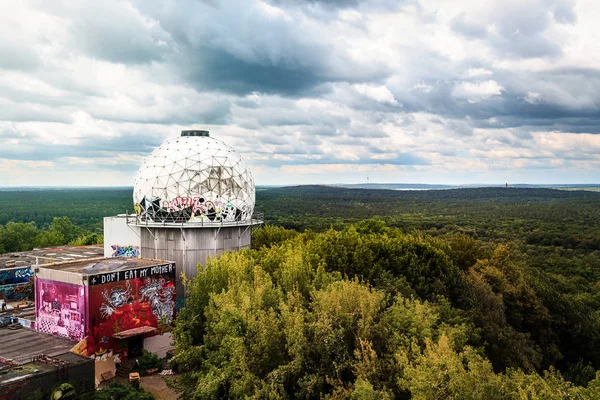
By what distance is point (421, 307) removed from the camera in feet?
73.0

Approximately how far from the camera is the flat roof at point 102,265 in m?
31.9

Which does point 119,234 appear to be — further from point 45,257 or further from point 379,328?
point 379,328

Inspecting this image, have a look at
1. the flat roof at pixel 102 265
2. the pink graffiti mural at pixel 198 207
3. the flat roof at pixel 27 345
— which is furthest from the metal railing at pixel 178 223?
the flat roof at pixel 27 345

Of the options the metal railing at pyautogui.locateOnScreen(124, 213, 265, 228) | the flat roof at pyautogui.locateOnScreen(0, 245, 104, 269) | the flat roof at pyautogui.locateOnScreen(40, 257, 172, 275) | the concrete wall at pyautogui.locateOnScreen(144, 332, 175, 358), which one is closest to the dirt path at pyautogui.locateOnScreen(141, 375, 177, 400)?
the concrete wall at pyautogui.locateOnScreen(144, 332, 175, 358)

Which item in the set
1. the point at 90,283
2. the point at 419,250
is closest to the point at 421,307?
the point at 419,250

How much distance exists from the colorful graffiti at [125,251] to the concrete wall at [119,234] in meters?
0.08

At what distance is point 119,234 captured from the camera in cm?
4072

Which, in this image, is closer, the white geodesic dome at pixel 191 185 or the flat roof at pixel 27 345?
the flat roof at pixel 27 345

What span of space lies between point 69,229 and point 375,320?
232ft

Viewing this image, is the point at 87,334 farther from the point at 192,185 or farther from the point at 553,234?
the point at 553,234

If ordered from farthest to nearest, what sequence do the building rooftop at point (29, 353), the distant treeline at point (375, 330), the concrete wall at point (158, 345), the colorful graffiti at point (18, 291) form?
the colorful graffiti at point (18, 291) → the concrete wall at point (158, 345) → the building rooftop at point (29, 353) → the distant treeline at point (375, 330)

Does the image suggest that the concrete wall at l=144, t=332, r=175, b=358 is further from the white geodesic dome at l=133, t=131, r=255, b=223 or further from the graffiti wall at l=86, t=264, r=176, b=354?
the white geodesic dome at l=133, t=131, r=255, b=223

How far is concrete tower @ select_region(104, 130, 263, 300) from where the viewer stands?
37500 millimetres

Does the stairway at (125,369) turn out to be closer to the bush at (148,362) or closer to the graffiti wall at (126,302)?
A: the bush at (148,362)
